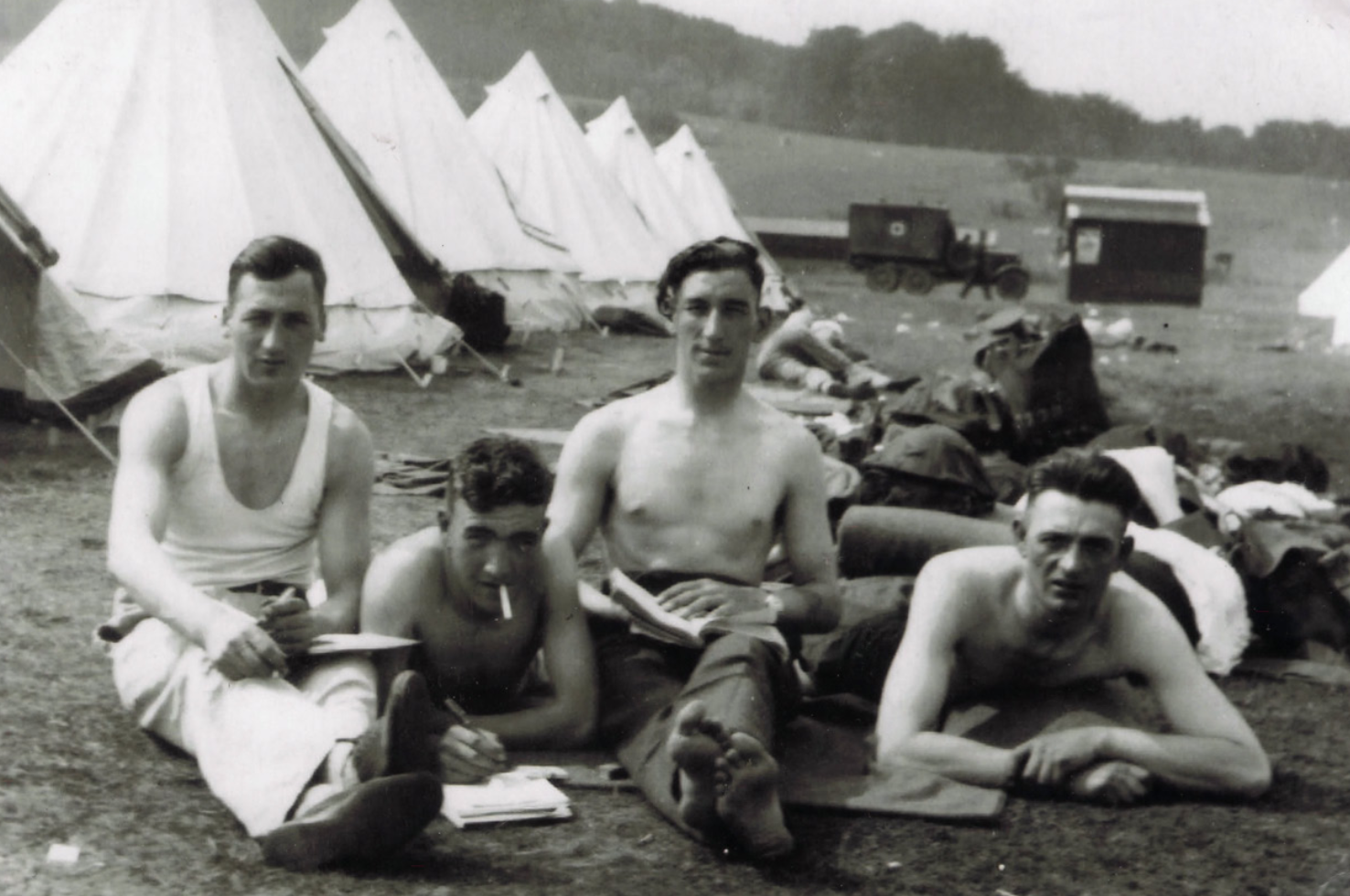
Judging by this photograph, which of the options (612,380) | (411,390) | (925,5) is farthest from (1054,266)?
(925,5)

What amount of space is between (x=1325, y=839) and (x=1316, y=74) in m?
2.31

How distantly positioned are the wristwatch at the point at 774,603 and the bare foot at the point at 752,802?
0.73 meters

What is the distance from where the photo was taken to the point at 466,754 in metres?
3.26

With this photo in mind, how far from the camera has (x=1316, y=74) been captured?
455 centimetres

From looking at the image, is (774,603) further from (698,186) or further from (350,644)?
(698,186)

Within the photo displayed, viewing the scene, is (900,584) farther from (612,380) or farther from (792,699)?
(612,380)

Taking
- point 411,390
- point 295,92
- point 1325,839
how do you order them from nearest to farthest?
point 1325,839, point 411,390, point 295,92

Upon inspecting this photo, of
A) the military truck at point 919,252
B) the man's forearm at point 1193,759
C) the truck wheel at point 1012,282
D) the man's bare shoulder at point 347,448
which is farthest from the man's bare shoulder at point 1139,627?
the truck wheel at point 1012,282

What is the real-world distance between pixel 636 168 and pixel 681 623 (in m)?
18.9

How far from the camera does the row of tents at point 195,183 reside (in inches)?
328

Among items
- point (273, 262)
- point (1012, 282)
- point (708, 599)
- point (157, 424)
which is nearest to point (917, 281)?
point (1012, 282)

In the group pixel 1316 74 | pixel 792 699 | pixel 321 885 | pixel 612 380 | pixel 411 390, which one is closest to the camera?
pixel 321 885

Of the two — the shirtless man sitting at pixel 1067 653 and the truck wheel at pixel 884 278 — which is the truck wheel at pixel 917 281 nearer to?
the truck wheel at pixel 884 278

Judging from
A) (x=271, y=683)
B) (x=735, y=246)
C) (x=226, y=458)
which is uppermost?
(x=735, y=246)
